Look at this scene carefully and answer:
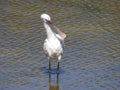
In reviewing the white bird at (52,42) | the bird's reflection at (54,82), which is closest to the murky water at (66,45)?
the bird's reflection at (54,82)

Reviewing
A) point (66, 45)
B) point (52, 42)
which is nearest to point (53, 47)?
point (52, 42)

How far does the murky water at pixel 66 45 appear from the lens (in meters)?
10.3

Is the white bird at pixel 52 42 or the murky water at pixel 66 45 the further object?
the white bird at pixel 52 42

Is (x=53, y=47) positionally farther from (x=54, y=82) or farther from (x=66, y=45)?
(x=66, y=45)

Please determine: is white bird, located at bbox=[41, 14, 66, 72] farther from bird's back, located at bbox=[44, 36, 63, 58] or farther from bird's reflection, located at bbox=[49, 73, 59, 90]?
bird's reflection, located at bbox=[49, 73, 59, 90]

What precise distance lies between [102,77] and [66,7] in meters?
4.43

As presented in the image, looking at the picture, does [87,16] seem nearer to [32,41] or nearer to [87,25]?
[87,25]

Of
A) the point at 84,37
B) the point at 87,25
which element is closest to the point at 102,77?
the point at 84,37

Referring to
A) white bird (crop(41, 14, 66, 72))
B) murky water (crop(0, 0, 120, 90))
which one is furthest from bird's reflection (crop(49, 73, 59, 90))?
white bird (crop(41, 14, 66, 72))

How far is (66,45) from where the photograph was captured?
12000 millimetres

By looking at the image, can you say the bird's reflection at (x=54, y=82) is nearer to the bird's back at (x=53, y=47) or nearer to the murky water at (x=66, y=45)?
the murky water at (x=66, y=45)

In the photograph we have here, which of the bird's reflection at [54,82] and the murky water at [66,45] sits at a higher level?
the murky water at [66,45]

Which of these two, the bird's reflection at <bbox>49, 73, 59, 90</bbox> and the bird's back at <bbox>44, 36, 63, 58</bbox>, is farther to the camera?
the bird's back at <bbox>44, 36, 63, 58</bbox>

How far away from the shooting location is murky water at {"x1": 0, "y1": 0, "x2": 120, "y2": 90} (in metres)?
10.3
